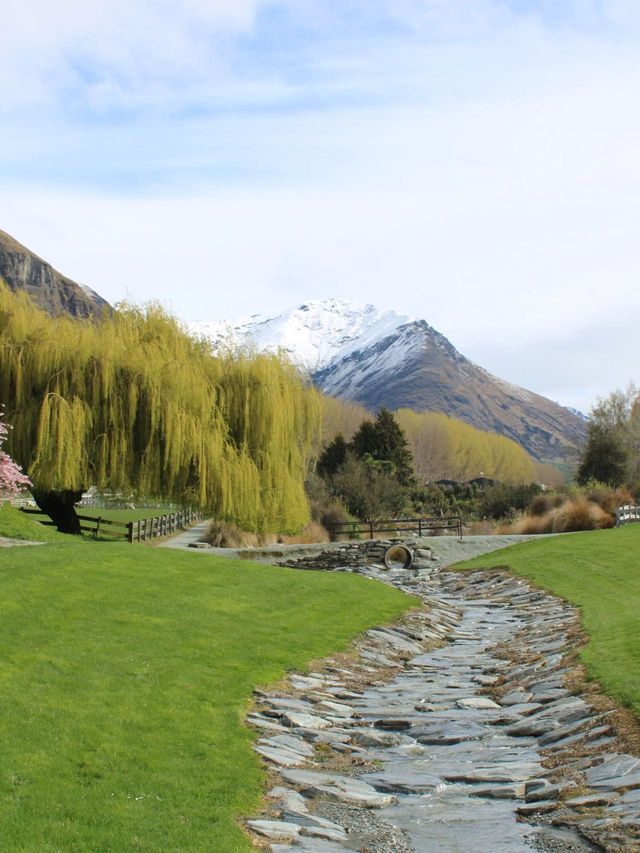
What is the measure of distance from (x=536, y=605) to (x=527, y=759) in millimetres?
16801

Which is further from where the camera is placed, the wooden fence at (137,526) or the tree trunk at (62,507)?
the wooden fence at (137,526)

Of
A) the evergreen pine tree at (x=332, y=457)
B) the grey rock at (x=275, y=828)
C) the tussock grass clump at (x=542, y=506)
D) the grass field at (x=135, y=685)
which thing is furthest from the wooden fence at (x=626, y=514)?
the grey rock at (x=275, y=828)

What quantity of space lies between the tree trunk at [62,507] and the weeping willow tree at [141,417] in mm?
52

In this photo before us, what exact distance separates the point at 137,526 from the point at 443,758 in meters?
35.9

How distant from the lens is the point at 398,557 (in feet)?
149

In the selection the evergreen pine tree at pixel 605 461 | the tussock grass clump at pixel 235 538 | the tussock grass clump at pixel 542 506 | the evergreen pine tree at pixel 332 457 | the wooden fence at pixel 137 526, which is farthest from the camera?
the evergreen pine tree at pixel 332 457

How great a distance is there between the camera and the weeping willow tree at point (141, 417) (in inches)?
1238

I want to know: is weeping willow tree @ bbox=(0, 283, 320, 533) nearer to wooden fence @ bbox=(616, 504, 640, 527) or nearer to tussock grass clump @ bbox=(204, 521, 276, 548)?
tussock grass clump @ bbox=(204, 521, 276, 548)

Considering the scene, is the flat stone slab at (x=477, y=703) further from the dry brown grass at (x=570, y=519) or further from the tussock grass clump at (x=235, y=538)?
the dry brown grass at (x=570, y=519)

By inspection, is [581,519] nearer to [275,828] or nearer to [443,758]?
[443,758]

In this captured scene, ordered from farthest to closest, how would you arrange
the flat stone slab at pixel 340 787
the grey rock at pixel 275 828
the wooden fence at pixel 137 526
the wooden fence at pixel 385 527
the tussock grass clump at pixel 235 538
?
the wooden fence at pixel 385 527
the tussock grass clump at pixel 235 538
the wooden fence at pixel 137 526
the flat stone slab at pixel 340 787
the grey rock at pixel 275 828

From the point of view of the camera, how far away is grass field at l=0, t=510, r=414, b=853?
7961mm

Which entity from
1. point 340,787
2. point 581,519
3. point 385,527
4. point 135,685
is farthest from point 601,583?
point 385,527

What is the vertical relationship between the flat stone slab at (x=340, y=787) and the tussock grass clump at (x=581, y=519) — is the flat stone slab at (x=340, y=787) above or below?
below
